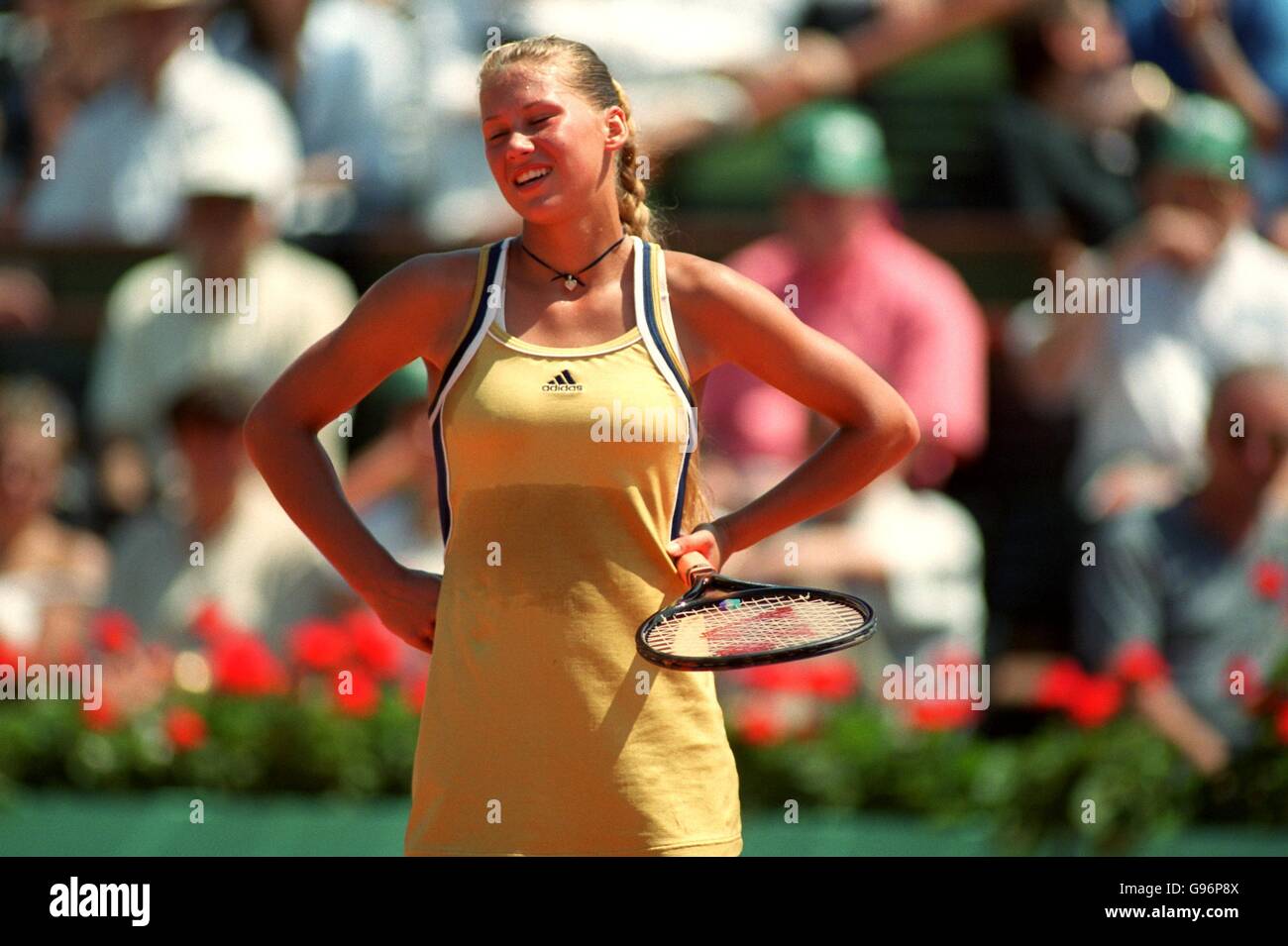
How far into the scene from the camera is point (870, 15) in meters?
7.55

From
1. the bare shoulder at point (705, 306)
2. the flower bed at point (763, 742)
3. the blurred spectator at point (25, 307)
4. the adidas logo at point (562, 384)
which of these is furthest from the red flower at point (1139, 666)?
the blurred spectator at point (25, 307)

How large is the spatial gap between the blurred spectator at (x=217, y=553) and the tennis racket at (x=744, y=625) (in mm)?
3515

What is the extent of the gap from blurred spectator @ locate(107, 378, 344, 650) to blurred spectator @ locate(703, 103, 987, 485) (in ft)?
4.66

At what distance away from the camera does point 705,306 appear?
3.21 m

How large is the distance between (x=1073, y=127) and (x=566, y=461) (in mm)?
4494

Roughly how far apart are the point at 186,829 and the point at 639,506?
9.70 ft

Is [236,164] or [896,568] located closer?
[896,568]

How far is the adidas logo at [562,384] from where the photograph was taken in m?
3.07

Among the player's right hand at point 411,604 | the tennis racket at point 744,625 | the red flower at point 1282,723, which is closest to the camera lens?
the tennis racket at point 744,625

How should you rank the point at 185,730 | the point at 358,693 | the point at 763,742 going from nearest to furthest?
the point at 763,742 < the point at 185,730 < the point at 358,693

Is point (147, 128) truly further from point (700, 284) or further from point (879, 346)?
point (700, 284)

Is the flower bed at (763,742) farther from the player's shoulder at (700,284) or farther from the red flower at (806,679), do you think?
the player's shoulder at (700,284)
